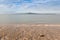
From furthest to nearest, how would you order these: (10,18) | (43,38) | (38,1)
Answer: (38,1) → (10,18) → (43,38)

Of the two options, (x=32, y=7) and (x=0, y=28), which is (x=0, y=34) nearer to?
(x=0, y=28)

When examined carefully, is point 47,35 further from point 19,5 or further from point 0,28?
point 19,5

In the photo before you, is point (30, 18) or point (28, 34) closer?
point (28, 34)

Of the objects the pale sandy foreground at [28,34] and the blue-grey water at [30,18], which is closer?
the pale sandy foreground at [28,34]

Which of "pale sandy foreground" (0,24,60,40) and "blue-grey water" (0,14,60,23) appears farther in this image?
"blue-grey water" (0,14,60,23)

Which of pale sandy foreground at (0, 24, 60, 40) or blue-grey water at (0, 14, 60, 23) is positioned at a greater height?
pale sandy foreground at (0, 24, 60, 40)

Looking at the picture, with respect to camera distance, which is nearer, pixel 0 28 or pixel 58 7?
pixel 0 28

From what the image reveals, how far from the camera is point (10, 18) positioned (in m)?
0.70

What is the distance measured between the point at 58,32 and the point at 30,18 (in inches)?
11.6

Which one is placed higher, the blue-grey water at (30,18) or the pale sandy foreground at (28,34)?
the pale sandy foreground at (28,34)

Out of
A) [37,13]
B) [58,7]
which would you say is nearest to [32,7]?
[37,13]

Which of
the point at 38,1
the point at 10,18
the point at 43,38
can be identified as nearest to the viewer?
the point at 43,38

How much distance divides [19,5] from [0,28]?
37 cm

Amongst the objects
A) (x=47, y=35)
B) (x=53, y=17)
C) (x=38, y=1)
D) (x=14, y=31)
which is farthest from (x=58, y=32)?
(x=38, y=1)
